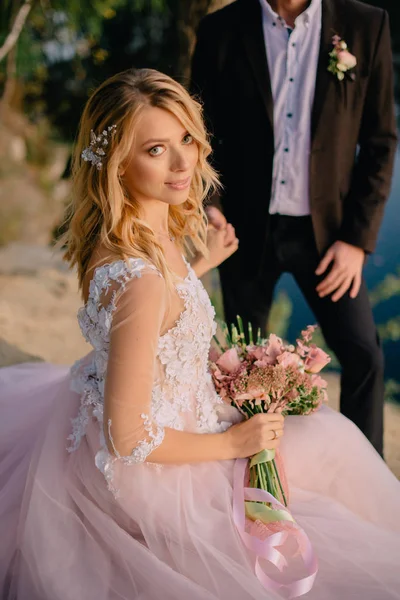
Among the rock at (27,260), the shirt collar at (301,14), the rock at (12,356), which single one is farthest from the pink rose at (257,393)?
the rock at (27,260)

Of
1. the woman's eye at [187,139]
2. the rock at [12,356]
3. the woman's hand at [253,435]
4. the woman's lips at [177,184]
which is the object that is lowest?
the rock at [12,356]

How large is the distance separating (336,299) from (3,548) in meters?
1.44

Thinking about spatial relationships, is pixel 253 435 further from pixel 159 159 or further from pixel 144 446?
pixel 159 159

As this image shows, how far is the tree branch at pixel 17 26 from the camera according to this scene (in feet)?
15.5

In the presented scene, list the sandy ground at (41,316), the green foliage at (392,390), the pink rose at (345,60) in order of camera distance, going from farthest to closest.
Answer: the green foliage at (392,390) → the sandy ground at (41,316) → the pink rose at (345,60)

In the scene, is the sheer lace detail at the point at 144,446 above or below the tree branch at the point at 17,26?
below

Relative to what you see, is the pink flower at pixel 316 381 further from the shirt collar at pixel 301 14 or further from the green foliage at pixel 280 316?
the green foliage at pixel 280 316

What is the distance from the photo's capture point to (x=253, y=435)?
5.76 ft

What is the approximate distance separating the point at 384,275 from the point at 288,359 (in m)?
3.60

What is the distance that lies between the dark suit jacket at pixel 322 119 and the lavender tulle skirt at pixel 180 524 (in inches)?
35.0

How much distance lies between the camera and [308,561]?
62.4 inches

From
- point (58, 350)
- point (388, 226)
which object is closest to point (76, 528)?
point (58, 350)

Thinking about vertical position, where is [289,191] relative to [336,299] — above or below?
above

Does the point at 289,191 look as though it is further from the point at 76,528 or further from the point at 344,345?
the point at 76,528
